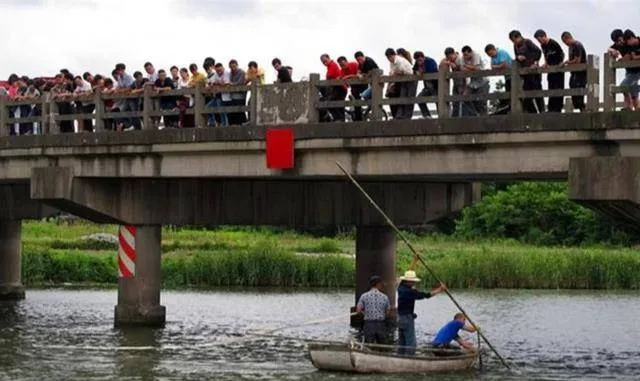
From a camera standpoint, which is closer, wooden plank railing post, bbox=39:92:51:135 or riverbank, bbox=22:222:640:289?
wooden plank railing post, bbox=39:92:51:135

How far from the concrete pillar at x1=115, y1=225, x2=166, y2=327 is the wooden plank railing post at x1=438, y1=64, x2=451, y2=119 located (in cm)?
970

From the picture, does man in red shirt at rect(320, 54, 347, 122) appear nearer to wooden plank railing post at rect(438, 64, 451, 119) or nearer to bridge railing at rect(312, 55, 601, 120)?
bridge railing at rect(312, 55, 601, 120)

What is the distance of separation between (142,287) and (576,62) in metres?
12.8

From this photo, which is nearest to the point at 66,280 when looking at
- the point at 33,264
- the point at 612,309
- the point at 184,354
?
the point at 33,264

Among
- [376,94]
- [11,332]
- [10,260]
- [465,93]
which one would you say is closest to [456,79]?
[465,93]

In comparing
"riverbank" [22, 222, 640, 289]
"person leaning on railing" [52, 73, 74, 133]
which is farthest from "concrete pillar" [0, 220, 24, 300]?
"person leaning on railing" [52, 73, 74, 133]

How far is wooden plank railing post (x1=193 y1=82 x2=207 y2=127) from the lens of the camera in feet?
111

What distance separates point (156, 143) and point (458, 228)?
54516mm

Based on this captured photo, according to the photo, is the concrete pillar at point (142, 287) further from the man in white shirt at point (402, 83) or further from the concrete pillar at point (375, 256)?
the man in white shirt at point (402, 83)

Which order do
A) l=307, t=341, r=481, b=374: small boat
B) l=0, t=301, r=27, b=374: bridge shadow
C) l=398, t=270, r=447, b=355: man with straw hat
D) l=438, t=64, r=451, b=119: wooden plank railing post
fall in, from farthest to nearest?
l=0, t=301, r=27, b=374: bridge shadow, l=398, t=270, r=447, b=355: man with straw hat, l=438, t=64, r=451, b=119: wooden plank railing post, l=307, t=341, r=481, b=374: small boat

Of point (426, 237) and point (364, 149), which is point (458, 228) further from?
point (364, 149)

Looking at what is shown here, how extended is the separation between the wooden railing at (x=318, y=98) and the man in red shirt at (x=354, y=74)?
0.29 meters

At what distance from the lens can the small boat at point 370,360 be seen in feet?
92.7

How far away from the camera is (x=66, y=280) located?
5566cm
